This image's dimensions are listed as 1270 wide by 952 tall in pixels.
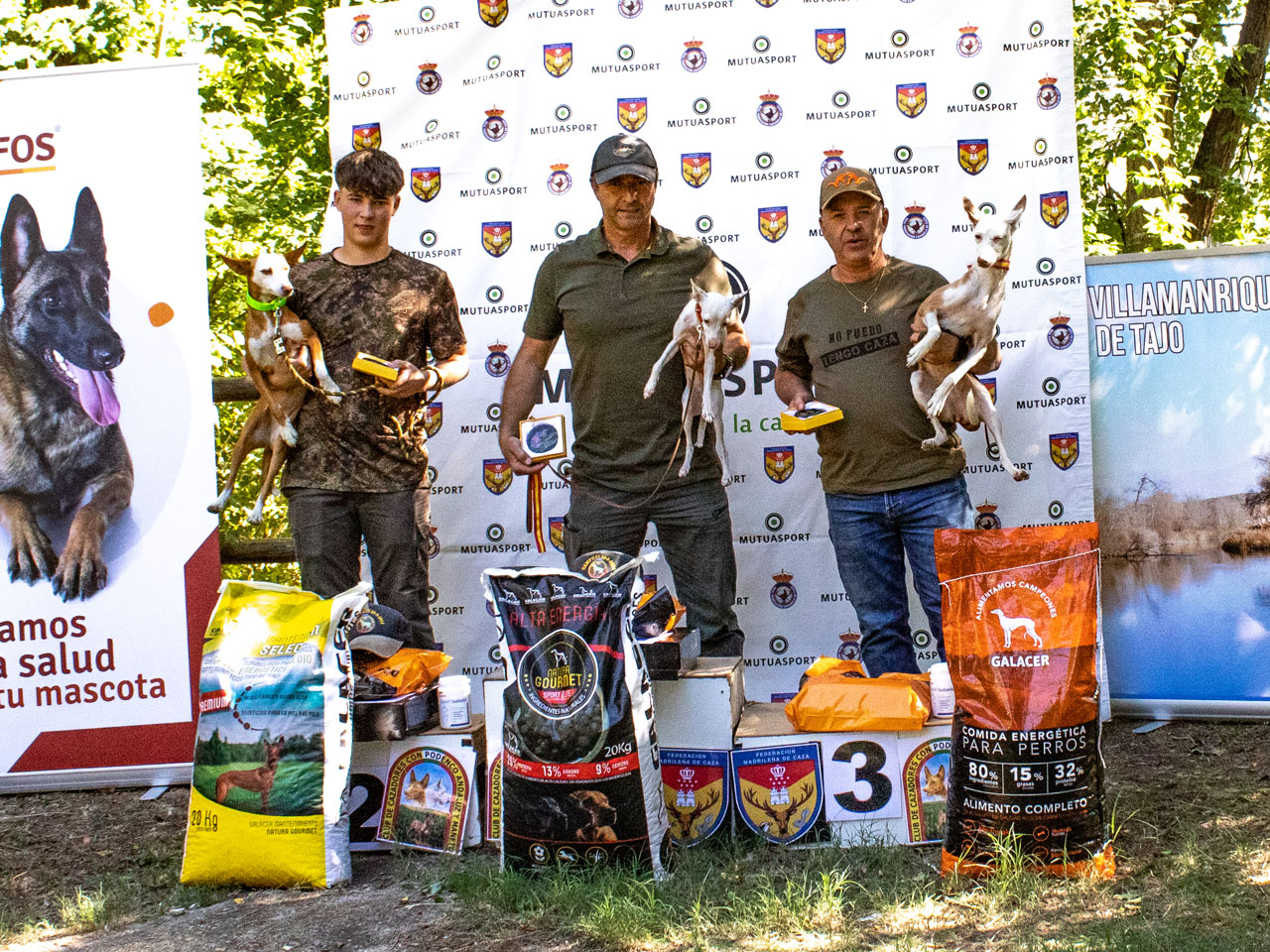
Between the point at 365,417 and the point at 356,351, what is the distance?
0.23 m

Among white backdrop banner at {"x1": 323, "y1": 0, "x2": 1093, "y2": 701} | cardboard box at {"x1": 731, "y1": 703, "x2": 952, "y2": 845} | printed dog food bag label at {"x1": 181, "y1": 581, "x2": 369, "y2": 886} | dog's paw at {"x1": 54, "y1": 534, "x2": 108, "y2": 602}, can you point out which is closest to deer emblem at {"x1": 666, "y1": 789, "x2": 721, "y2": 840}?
cardboard box at {"x1": 731, "y1": 703, "x2": 952, "y2": 845}

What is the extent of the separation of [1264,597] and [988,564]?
81.1 inches

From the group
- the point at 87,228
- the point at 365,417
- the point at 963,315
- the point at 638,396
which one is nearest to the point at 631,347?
the point at 638,396

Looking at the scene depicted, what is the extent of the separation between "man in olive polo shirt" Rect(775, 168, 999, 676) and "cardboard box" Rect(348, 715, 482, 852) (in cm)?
136

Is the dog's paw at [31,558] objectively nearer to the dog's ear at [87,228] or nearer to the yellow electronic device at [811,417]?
the dog's ear at [87,228]

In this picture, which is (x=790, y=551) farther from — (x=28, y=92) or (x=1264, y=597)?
(x=28, y=92)

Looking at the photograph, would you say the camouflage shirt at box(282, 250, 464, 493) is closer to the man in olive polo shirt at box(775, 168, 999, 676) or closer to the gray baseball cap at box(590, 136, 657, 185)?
the gray baseball cap at box(590, 136, 657, 185)

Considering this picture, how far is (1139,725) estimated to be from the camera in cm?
448

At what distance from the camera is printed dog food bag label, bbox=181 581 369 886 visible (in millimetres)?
3217

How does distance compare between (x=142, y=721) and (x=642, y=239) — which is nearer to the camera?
(x=642, y=239)

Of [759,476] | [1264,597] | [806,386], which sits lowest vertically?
[1264,597]

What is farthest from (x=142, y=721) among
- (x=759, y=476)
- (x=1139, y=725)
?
(x=1139, y=725)

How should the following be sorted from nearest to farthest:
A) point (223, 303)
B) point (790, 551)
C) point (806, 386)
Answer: point (806, 386) < point (790, 551) < point (223, 303)

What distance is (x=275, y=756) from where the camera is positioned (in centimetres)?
325
